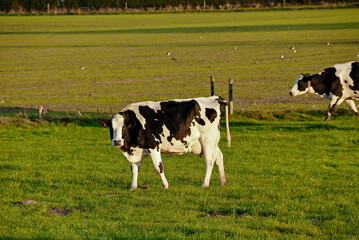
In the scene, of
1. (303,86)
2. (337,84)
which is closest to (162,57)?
(303,86)

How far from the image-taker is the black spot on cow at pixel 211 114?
1185 centimetres

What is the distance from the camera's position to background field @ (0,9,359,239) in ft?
29.3

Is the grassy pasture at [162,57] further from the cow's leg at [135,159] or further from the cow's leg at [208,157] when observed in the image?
the cow's leg at [135,159]

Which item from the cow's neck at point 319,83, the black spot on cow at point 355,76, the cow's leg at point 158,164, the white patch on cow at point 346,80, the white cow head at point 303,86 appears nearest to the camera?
the cow's leg at point 158,164

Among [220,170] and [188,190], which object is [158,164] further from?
[220,170]

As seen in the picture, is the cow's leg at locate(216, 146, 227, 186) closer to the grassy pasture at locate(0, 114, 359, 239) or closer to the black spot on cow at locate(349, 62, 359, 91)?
the grassy pasture at locate(0, 114, 359, 239)

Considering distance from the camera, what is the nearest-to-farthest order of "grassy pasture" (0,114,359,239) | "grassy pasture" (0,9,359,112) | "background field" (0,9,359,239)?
"grassy pasture" (0,114,359,239)
"background field" (0,9,359,239)
"grassy pasture" (0,9,359,112)

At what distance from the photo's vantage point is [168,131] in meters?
11.6

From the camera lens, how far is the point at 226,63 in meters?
38.0

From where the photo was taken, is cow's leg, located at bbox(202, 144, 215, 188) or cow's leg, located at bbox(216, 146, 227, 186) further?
cow's leg, located at bbox(216, 146, 227, 186)

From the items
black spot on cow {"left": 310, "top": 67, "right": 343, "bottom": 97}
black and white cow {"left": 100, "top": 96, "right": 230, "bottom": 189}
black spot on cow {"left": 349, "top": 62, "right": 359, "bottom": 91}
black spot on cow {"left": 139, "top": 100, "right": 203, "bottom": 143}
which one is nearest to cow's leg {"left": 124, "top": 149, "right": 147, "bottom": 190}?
black and white cow {"left": 100, "top": 96, "right": 230, "bottom": 189}

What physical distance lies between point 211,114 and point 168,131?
40.1 inches

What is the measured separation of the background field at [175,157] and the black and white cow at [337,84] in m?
0.82

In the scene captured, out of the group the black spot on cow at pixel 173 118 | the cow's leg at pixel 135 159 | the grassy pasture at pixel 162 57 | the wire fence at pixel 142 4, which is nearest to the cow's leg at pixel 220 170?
the black spot on cow at pixel 173 118
